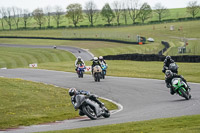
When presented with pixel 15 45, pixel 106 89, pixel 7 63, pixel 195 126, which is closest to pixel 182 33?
pixel 15 45

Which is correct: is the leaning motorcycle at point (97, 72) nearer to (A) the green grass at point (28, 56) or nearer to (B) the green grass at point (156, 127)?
(B) the green grass at point (156, 127)

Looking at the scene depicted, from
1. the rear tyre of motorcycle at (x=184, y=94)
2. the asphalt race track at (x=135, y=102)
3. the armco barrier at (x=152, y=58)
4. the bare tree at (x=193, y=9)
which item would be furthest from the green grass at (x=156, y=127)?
the bare tree at (x=193, y=9)

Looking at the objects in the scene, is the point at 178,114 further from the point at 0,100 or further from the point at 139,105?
the point at 0,100

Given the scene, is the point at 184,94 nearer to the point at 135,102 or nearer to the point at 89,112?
the point at 135,102

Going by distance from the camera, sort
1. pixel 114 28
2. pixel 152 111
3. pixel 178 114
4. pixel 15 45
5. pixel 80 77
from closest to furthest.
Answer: pixel 178 114
pixel 152 111
pixel 80 77
pixel 15 45
pixel 114 28

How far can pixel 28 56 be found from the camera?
7531 cm

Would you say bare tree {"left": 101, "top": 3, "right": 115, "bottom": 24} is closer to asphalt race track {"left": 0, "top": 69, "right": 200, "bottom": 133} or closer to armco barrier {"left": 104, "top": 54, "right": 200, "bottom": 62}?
armco barrier {"left": 104, "top": 54, "right": 200, "bottom": 62}

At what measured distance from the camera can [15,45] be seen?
95.1m

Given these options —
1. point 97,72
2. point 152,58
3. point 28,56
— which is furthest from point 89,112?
point 28,56

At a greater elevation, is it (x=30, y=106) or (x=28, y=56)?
(x=30, y=106)

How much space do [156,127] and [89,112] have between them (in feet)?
12.7

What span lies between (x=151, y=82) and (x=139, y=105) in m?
9.26

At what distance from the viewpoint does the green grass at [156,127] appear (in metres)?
11.1

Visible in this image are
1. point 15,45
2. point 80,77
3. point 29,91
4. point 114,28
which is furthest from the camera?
point 114,28
